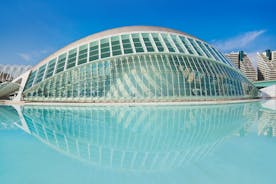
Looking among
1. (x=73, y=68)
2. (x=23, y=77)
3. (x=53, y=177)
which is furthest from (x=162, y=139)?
(x=23, y=77)

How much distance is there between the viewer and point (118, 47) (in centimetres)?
2512

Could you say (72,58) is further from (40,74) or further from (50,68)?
(40,74)

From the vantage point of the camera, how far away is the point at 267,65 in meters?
119

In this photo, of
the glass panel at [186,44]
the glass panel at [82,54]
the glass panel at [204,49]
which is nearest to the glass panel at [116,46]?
the glass panel at [82,54]

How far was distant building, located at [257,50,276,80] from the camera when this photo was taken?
4656 inches

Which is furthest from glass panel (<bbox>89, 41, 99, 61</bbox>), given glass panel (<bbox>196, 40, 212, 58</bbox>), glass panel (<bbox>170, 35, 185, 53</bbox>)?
glass panel (<bbox>196, 40, 212, 58</bbox>)

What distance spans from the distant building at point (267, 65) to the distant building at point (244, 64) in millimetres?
3726

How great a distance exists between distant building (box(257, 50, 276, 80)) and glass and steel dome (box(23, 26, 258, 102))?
109415 millimetres

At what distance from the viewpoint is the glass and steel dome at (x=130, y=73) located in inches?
901

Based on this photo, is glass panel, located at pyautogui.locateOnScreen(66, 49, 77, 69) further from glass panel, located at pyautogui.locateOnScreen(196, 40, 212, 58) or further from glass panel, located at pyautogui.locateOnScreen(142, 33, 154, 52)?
glass panel, located at pyautogui.locateOnScreen(196, 40, 212, 58)

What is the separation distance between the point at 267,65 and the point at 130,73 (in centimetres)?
12032

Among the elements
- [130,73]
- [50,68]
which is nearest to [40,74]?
[50,68]

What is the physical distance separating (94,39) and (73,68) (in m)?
5.69

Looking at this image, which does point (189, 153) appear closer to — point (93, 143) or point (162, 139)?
point (162, 139)
